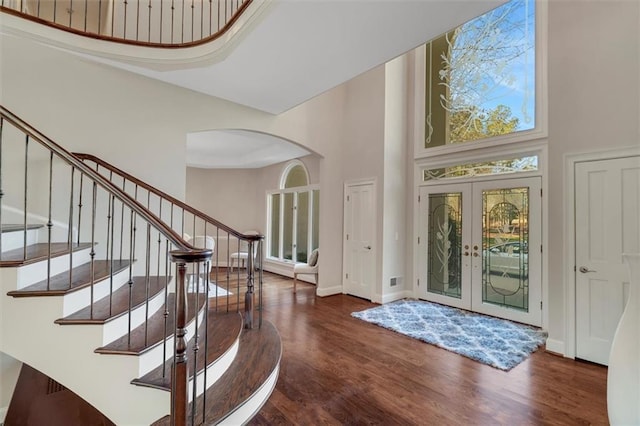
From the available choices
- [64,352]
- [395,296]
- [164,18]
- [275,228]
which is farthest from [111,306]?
[275,228]

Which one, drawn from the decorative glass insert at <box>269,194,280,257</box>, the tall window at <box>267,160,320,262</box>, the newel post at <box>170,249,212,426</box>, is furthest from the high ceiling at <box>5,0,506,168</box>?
the decorative glass insert at <box>269,194,280,257</box>

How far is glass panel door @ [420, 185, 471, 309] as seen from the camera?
455 centimetres

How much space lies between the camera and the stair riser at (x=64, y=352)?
1.89 metres

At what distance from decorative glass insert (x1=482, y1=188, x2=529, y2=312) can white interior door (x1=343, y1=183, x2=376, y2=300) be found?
1.70 meters

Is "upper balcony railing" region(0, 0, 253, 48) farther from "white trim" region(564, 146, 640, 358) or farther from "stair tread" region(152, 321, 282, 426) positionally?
"white trim" region(564, 146, 640, 358)

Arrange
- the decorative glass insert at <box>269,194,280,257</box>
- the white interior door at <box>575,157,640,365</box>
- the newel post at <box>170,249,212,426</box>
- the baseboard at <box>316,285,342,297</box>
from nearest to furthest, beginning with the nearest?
1. the newel post at <box>170,249,212,426</box>
2. the white interior door at <box>575,157,640,365</box>
3. the baseboard at <box>316,285,342,297</box>
4. the decorative glass insert at <box>269,194,280,257</box>

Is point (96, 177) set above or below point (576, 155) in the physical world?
below

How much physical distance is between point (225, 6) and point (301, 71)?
154cm

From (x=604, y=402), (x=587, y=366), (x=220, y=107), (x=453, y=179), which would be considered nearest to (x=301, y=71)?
(x=220, y=107)

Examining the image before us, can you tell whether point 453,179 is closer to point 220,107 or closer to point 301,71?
point 301,71

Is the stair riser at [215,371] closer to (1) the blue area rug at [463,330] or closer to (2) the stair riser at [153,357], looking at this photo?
(2) the stair riser at [153,357]

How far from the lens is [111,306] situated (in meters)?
2.11

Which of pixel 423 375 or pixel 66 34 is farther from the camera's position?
pixel 66 34

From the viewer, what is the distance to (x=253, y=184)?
855cm
